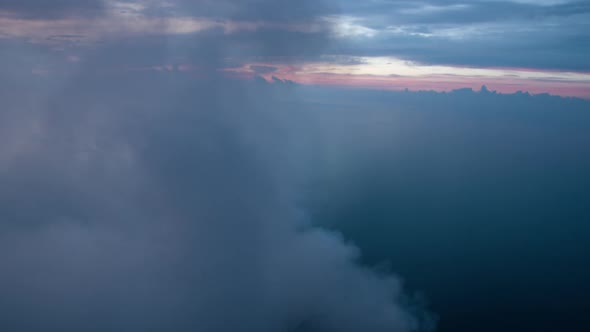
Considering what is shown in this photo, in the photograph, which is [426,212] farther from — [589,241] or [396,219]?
[589,241]

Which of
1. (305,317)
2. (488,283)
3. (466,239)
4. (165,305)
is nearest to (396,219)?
(466,239)

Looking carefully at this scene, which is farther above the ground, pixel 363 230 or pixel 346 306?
pixel 346 306

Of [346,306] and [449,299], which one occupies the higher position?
[346,306]

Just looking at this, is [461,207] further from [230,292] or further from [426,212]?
[230,292]

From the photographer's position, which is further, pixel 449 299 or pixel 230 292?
pixel 449 299

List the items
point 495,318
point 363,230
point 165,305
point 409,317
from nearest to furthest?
1. point 165,305
2. point 409,317
3. point 495,318
4. point 363,230

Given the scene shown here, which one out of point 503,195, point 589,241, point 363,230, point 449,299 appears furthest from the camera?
point 503,195

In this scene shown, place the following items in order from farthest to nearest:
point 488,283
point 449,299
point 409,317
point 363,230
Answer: point 363,230, point 488,283, point 449,299, point 409,317

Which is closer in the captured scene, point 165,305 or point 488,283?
point 165,305

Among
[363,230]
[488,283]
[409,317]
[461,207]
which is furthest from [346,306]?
[461,207]
